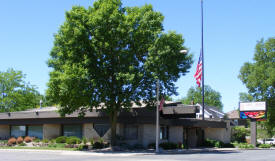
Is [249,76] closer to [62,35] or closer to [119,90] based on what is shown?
[119,90]

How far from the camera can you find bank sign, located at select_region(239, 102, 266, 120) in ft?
159

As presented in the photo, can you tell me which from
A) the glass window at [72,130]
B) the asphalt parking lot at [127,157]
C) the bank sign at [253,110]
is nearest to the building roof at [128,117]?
the glass window at [72,130]

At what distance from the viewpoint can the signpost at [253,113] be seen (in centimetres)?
4841

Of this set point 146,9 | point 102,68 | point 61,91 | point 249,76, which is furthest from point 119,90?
point 249,76

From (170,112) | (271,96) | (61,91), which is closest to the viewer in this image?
(61,91)

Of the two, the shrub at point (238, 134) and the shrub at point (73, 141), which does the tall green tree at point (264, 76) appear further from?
the shrub at point (73, 141)

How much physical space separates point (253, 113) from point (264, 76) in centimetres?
1027

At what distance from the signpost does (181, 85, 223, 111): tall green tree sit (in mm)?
74910

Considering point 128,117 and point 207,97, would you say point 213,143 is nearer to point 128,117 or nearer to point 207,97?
point 128,117

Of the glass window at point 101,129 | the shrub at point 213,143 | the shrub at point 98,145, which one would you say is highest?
the glass window at point 101,129

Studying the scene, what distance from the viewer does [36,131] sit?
45.7m

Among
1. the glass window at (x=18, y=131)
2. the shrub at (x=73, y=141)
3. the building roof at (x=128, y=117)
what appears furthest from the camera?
the glass window at (x=18, y=131)

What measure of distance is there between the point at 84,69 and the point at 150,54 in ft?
19.6

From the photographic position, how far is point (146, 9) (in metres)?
32.6
